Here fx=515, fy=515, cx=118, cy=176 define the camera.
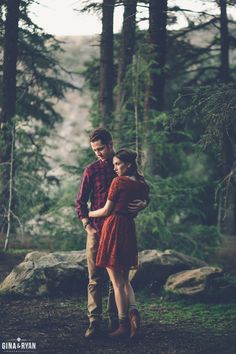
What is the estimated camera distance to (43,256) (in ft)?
28.1

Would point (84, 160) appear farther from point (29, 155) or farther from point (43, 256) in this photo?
point (43, 256)

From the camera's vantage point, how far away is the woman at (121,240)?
559 centimetres

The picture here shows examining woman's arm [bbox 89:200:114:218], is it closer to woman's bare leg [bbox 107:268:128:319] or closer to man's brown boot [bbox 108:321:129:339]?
woman's bare leg [bbox 107:268:128:319]

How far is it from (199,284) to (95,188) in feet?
9.02

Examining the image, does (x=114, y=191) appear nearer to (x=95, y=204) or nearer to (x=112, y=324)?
(x=95, y=204)

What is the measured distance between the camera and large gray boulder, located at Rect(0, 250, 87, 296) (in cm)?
777

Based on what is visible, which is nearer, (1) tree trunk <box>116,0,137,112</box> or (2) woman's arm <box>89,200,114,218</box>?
(2) woman's arm <box>89,200,114,218</box>

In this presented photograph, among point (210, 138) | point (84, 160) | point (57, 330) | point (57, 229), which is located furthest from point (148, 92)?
point (57, 330)

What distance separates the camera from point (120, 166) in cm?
562

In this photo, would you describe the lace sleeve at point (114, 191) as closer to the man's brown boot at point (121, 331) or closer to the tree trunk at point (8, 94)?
the man's brown boot at point (121, 331)

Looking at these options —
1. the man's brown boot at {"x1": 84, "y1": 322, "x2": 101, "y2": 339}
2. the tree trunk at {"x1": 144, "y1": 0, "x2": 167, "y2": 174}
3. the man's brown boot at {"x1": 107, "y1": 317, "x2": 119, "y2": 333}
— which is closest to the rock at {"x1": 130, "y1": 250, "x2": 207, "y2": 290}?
the man's brown boot at {"x1": 107, "y1": 317, "x2": 119, "y2": 333}

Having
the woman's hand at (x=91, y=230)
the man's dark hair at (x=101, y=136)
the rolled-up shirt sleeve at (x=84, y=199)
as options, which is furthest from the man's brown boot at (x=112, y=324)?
the man's dark hair at (x=101, y=136)

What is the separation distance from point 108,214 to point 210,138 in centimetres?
210

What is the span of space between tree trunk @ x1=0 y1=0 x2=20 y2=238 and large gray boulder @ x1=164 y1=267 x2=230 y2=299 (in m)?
4.50
